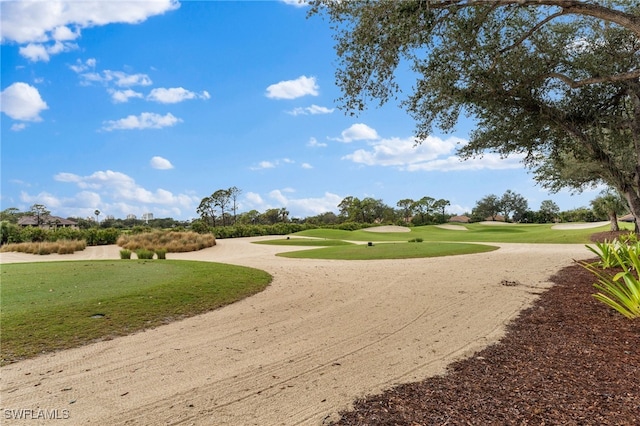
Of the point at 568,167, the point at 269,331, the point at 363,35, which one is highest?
the point at 363,35

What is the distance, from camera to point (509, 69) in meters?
8.43

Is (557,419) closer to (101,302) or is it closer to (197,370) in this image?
(197,370)

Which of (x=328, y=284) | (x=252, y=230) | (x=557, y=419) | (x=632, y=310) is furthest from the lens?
(x=252, y=230)

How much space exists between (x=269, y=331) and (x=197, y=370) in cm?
176

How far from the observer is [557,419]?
3008mm

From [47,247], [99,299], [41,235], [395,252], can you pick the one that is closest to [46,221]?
[41,235]

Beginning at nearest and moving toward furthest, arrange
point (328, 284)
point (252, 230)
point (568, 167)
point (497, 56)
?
point (497, 56) → point (328, 284) → point (568, 167) → point (252, 230)

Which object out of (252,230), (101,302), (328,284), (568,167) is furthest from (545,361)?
(252,230)

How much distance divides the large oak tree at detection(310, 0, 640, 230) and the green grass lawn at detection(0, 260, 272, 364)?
18.2 feet

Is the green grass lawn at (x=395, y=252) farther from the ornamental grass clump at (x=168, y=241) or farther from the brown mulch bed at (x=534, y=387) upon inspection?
the brown mulch bed at (x=534, y=387)

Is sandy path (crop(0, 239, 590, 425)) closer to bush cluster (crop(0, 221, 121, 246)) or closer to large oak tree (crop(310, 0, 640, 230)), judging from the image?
large oak tree (crop(310, 0, 640, 230))

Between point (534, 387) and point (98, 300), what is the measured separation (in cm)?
761

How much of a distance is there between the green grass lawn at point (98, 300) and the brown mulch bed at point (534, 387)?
4741mm

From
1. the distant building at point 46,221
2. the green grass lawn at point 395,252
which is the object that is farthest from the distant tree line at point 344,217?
the green grass lawn at point 395,252
